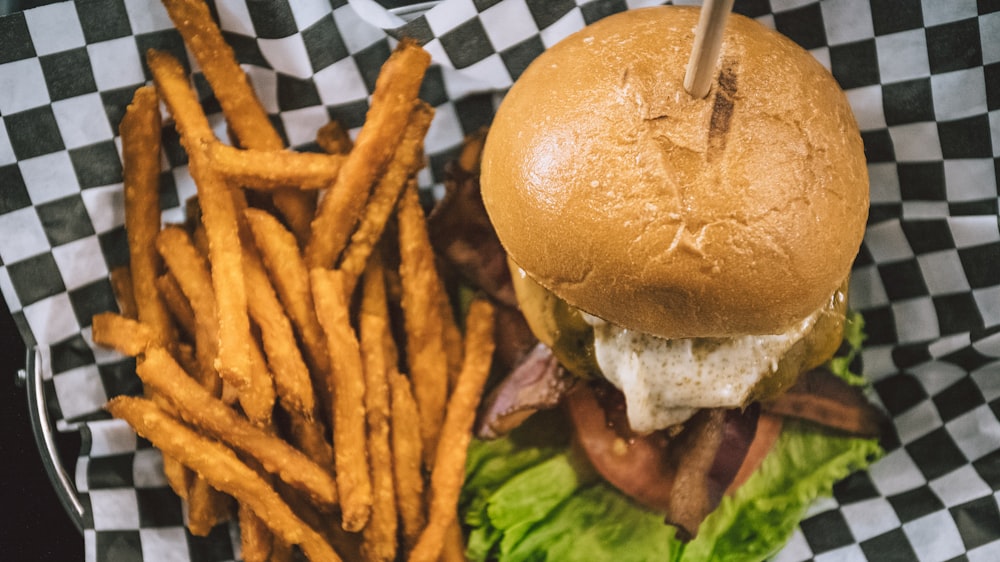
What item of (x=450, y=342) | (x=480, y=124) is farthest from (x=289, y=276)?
(x=480, y=124)

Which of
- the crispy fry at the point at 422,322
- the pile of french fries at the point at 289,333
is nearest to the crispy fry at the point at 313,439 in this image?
the pile of french fries at the point at 289,333

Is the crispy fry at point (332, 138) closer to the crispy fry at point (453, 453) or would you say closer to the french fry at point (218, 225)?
the french fry at point (218, 225)

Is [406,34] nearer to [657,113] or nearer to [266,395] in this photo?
[657,113]

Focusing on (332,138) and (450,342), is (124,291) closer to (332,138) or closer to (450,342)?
(332,138)

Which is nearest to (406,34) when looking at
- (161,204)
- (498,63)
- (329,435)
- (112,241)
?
→ (498,63)

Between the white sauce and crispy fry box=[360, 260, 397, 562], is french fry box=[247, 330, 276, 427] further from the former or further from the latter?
the white sauce

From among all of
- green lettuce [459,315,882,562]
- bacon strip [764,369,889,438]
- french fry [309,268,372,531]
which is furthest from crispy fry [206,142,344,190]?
bacon strip [764,369,889,438]
